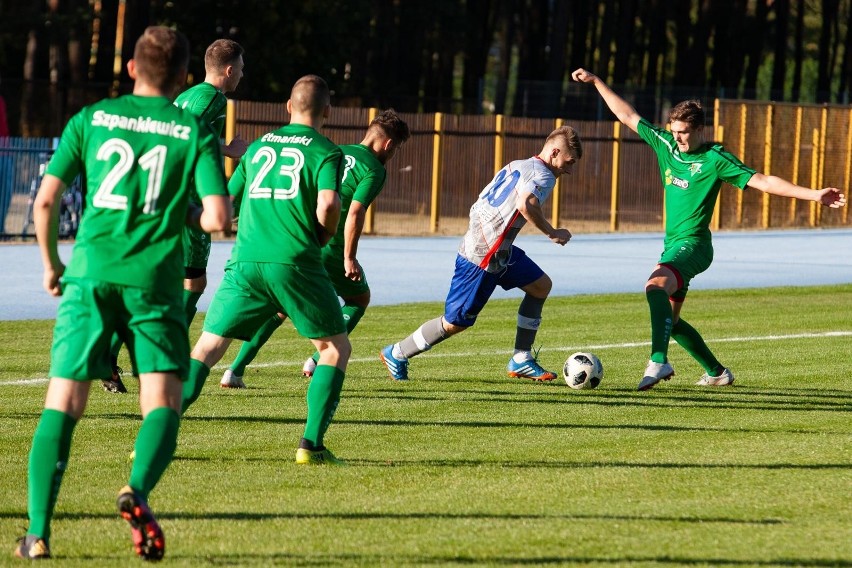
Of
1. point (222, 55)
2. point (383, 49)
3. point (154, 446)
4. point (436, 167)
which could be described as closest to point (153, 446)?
point (154, 446)

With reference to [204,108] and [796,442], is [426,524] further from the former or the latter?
[204,108]

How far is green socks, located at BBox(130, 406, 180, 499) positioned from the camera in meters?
5.23

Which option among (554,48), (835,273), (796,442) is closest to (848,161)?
(835,273)

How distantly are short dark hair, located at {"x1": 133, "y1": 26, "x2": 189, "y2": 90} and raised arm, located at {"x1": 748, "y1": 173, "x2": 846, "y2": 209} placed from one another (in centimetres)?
496

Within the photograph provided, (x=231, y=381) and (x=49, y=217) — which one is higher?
(x=49, y=217)

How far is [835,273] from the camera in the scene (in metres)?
21.2

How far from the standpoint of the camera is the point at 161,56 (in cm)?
529

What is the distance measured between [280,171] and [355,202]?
184 centimetres

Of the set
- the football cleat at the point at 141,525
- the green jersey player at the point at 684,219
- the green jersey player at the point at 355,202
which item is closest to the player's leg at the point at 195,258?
the green jersey player at the point at 355,202

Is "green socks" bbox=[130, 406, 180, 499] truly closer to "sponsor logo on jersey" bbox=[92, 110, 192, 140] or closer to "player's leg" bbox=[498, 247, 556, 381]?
"sponsor logo on jersey" bbox=[92, 110, 192, 140]

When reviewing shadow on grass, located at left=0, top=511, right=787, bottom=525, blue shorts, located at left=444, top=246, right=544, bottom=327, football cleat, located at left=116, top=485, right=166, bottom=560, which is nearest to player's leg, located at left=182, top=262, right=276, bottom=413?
shadow on grass, located at left=0, top=511, right=787, bottom=525

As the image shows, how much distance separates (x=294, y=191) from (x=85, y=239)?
69.2 inches

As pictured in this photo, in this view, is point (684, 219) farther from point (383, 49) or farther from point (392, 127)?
point (383, 49)

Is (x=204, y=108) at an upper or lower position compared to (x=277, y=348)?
upper
